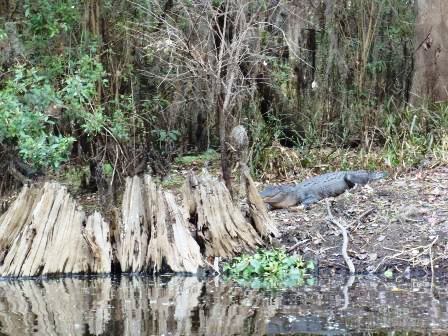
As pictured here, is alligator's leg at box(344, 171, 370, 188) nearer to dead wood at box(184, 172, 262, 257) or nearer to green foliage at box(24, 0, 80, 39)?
dead wood at box(184, 172, 262, 257)

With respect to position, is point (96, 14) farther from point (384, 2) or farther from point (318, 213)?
point (384, 2)

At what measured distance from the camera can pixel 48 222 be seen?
8.34 metres

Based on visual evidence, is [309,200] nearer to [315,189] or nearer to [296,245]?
[315,189]

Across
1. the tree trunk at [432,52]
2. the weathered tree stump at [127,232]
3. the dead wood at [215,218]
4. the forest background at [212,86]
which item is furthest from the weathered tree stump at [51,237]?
the tree trunk at [432,52]

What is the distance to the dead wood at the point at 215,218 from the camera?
867 centimetres

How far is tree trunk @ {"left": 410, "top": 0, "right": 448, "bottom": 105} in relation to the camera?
13.5 m

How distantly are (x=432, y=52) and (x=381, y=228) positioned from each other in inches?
227

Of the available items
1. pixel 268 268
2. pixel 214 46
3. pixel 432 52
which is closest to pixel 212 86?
pixel 214 46

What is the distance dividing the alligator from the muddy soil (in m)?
0.25

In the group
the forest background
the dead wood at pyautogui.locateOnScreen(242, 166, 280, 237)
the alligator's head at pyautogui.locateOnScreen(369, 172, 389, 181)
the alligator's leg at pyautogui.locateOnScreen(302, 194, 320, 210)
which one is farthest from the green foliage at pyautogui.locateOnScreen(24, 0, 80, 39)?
the alligator's head at pyautogui.locateOnScreen(369, 172, 389, 181)

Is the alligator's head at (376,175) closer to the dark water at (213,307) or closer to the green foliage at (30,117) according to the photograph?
the dark water at (213,307)

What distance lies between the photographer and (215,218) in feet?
28.5

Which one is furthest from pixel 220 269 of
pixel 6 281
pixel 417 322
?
pixel 417 322

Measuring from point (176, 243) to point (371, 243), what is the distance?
2.39m
